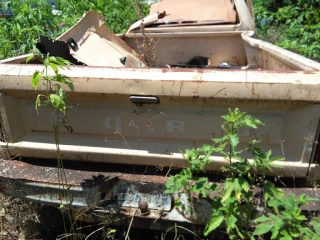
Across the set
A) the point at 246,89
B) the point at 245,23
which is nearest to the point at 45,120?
the point at 246,89

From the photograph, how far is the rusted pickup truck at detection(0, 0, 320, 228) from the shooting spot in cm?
209

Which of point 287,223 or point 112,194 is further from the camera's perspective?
point 112,194

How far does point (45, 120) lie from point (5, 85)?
0.34 meters

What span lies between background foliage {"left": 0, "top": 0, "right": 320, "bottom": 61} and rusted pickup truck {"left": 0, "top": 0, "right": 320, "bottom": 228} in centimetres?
116

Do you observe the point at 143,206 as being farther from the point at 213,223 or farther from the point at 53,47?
the point at 53,47

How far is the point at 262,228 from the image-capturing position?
194 cm

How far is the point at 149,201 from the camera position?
7.42 ft

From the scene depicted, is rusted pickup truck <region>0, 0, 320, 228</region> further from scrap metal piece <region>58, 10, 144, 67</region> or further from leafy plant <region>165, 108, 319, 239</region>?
scrap metal piece <region>58, 10, 144, 67</region>

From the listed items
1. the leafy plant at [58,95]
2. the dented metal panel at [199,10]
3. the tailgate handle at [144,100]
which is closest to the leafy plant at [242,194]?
the tailgate handle at [144,100]

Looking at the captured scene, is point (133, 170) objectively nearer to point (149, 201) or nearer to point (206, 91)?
point (149, 201)

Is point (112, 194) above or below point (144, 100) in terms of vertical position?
below

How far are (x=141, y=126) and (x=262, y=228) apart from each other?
3.08 feet

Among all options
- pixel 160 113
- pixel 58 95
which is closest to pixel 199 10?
pixel 160 113

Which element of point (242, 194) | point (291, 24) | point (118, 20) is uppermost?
point (118, 20)
